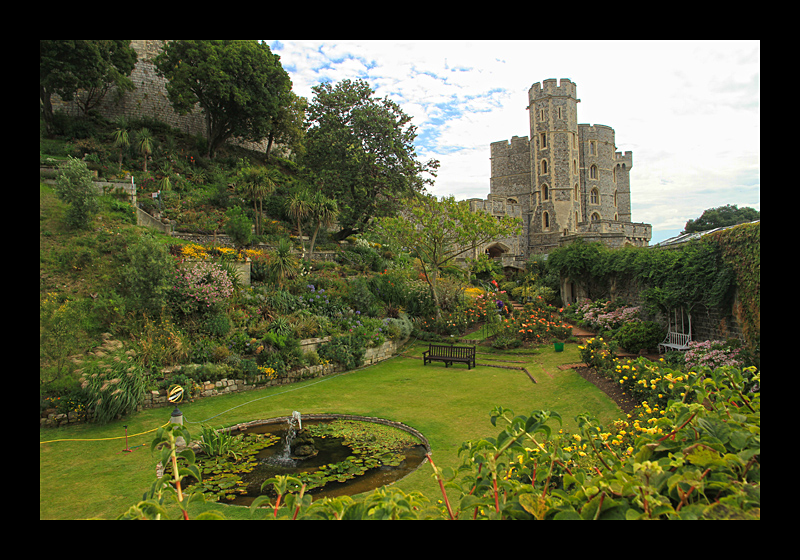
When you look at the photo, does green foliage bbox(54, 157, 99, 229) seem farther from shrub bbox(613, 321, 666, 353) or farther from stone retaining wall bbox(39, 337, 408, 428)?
shrub bbox(613, 321, 666, 353)

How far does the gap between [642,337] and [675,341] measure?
90cm

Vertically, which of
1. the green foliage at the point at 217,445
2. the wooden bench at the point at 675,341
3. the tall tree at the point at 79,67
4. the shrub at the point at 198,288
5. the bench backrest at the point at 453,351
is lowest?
the green foliage at the point at 217,445

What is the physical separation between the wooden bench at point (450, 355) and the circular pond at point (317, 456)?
4.77m

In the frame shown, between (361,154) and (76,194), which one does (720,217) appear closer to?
(361,154)

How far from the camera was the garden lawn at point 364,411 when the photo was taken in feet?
15.0

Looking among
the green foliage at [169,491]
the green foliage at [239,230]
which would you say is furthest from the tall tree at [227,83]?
the green foliage at [169,491]

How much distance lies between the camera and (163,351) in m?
8.53

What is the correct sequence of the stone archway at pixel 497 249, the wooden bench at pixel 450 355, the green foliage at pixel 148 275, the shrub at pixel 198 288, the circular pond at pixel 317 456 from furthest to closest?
the stone archway at pixel 497 249 → the wooden bench at pixel 450 355 → the shrub at pixel 198 288 → the green foliage at pixel 148 275 → the circular pond at pixel 317 456

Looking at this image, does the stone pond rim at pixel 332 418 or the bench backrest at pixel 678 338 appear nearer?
the stone pond rim at pixel 332 418

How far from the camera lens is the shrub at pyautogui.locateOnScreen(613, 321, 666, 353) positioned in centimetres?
1066

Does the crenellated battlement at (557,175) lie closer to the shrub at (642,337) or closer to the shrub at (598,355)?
the shrub at (642,337)

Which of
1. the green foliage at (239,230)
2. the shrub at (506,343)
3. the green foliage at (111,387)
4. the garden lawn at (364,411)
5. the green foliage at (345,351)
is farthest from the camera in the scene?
the green foliage at (239,230)
